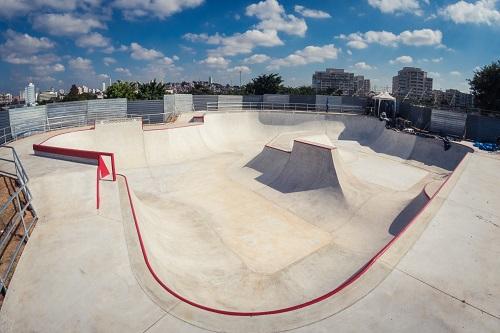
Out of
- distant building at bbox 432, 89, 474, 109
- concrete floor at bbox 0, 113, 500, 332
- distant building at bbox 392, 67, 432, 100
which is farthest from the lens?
distant building at bbox 392, 67, 432, 100

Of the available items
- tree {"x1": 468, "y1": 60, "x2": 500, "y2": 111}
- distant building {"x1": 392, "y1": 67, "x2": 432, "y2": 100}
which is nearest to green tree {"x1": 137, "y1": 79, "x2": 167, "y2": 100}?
tree {"x1": 468, "y1": 60, "x2": 500, "y2": 111}

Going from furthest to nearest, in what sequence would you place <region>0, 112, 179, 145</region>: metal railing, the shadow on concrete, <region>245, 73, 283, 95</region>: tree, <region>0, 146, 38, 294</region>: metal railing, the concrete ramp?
<region>245, 73, 283, 95</region>: tree → <region>0, 112, 179, 145</region>: metal railing → the concrete ramp → the shadow on concrete → <region>0, 146, 38, 294</region>: metal railing

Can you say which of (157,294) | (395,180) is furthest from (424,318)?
(395,180)

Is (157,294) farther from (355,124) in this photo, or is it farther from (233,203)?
(355,124)

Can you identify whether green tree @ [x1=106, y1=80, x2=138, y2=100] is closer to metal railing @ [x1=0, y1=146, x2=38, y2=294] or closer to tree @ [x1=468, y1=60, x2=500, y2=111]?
metal railing @ [x1=0, y1=146, x2=38, y2=294]

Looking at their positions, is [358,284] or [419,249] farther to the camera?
[419,249]

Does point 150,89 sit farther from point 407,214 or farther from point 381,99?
point 407,214

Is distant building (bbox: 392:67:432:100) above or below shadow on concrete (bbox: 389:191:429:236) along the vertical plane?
above

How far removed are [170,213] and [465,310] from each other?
10.4 m

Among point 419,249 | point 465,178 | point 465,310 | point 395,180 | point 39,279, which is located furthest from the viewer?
point 395,180

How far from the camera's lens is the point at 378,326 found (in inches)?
185

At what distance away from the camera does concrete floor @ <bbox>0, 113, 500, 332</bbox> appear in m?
4.88

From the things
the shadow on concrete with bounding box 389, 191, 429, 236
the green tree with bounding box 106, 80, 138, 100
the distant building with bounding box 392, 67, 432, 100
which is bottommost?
the shadow on concrete with bounding box 389, 191, 429, 236

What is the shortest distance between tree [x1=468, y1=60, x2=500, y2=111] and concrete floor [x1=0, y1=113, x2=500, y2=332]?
2119cm
